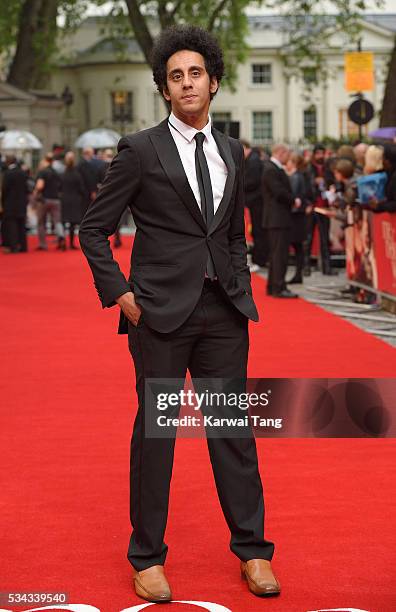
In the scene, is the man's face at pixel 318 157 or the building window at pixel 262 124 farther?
the building window at pixel 262 124

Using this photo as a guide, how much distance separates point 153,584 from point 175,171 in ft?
4.98

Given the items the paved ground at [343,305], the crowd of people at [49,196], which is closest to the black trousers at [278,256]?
the paved ground at [343,305]

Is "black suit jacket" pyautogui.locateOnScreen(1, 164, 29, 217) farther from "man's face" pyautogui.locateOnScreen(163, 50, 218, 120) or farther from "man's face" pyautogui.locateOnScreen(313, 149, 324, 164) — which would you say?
"man's face" pyautogui.locateOnScreen(163, 50, 218, 120)

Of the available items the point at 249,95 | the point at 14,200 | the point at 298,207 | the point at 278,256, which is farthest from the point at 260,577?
the point at 249,95

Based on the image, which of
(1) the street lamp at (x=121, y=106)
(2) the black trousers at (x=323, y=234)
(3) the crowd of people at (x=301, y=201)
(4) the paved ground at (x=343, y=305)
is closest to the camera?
(4) the paved ground at (x=343, y=305)

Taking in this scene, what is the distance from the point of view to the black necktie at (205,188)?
521 cm

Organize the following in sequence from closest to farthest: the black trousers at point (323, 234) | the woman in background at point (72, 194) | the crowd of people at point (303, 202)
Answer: the crowd of people at point (303, 202) < the black trousers at point (323, 234) < the woman in background at point (72, 194)

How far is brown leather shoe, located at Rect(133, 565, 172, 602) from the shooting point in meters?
5.18

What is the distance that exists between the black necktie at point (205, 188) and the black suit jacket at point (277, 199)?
12.1m

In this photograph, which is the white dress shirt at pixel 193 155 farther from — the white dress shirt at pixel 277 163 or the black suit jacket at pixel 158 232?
the white dress shirt at pixel 277 163

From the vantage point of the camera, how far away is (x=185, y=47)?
5191 mm

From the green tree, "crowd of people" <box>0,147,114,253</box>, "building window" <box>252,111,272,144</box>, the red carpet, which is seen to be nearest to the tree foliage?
the green tree

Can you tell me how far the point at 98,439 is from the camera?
845cm

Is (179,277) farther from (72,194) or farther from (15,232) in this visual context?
(15,232)
